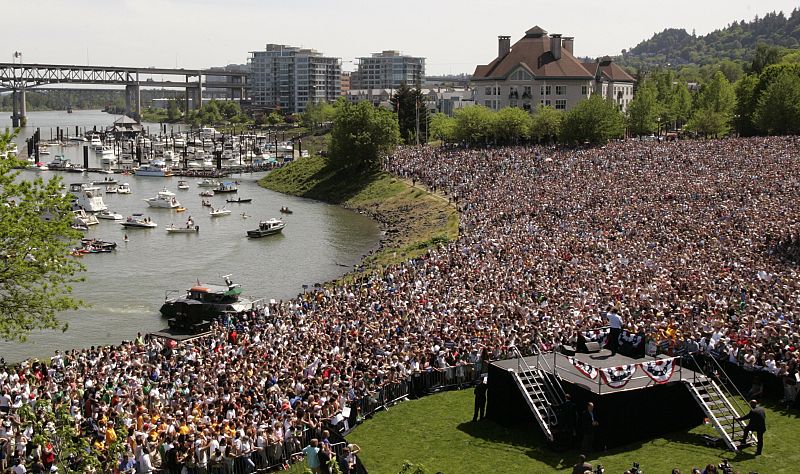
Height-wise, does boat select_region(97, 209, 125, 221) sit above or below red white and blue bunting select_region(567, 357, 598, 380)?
below

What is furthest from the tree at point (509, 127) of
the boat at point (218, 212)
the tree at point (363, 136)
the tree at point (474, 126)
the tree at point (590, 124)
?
the boat at point (218, 212)

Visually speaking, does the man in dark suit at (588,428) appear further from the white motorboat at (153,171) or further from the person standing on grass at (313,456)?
the white motorboat at (153,171)

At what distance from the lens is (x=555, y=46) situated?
121 metres

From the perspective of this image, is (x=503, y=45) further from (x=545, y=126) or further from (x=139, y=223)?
(x=139, y=223)

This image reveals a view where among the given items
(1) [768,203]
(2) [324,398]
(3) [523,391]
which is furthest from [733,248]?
(2) [324,398]

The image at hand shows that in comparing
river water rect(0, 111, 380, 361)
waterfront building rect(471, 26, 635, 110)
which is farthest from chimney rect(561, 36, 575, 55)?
river water rect(0, 111, 380, 361)

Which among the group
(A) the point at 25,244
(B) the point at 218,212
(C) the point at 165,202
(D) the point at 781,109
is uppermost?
(D) the point at 781,109

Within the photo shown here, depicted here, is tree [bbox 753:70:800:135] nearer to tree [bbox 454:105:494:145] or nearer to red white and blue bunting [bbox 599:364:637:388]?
tree [bbox 454:105:494:145]

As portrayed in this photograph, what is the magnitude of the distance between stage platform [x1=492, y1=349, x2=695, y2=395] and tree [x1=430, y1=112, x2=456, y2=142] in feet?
263

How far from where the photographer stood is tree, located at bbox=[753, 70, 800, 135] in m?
89.9

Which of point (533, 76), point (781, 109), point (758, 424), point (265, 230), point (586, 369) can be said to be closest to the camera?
point (758, 424)

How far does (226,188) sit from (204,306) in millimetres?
62436

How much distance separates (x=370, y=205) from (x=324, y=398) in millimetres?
61521

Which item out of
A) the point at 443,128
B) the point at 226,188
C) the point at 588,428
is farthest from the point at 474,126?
the point at 588,428
